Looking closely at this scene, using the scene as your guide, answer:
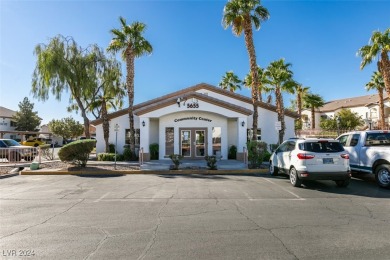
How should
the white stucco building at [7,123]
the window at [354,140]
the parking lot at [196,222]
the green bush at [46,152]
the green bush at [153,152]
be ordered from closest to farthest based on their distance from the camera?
the parking lot at [196,222] → the window at [354,140] → the green bush at [46,152] → the green bush at [153,152] → the white stucco building at [7,123]

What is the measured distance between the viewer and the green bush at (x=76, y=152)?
14.1 meters

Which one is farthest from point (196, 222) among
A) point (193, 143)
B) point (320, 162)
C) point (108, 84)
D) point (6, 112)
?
point (6, 112)

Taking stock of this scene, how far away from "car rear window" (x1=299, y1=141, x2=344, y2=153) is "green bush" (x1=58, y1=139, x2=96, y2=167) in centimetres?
1124

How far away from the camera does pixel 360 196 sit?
815 cm

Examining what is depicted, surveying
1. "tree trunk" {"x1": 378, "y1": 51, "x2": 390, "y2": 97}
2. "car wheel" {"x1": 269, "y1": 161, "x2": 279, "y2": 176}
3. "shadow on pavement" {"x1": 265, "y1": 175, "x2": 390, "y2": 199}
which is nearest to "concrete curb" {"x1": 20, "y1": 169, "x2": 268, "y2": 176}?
"car wheel" {"x1": 269, "y1": 161, "x2": 279, "y2": 176}

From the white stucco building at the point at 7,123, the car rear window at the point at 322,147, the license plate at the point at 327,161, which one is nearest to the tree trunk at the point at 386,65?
the car rear window at the point at 322,147

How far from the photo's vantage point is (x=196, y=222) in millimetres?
5652

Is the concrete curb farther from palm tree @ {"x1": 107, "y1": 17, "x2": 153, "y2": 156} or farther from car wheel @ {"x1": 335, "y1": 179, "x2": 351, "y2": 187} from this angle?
palm tree @ {"x1": 107, "y1": 17, "x2": 153, "y2": 156}

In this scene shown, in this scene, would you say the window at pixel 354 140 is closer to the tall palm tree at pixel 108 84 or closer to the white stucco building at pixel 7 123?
the tall palm tree at pixel 108 84

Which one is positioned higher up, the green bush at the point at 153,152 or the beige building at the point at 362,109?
the beige building at the point at 362,109

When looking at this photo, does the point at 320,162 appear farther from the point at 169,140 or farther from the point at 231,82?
the point at 231,82

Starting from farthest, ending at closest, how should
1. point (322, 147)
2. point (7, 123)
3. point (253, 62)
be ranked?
1. point (7, 123)
2. point (253, 62)
3. point (322, 147)

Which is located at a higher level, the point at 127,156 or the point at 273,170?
the point at 127,156

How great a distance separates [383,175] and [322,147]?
2.54m
